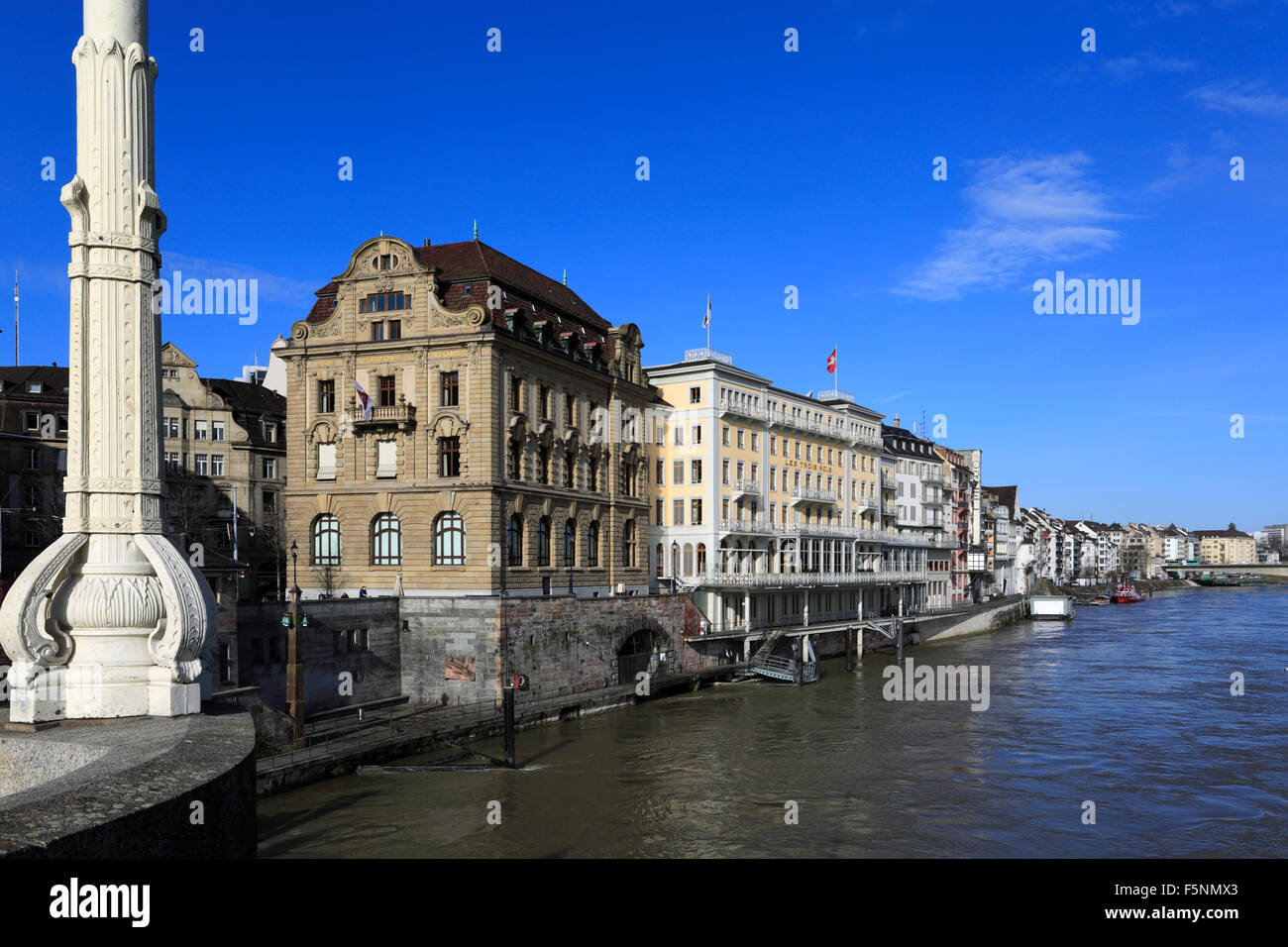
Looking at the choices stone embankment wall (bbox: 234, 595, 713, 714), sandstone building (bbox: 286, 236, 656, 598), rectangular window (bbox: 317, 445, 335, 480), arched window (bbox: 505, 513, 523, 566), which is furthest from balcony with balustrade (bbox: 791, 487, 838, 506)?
rectangular window (bbox: 317, 445, 335, 480)

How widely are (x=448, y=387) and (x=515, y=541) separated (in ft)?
26.2

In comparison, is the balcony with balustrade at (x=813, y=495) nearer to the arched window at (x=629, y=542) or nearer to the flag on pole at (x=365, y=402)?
the arched window at (x=629, y=542)

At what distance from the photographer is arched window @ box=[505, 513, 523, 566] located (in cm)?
5153

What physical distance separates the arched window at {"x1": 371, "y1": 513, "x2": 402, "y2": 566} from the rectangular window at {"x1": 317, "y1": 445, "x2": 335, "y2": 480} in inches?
128

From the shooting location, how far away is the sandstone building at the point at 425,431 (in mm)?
50062

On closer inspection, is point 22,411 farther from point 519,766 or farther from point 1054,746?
point 1054,746

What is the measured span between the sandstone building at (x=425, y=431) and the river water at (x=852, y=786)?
32.9ft

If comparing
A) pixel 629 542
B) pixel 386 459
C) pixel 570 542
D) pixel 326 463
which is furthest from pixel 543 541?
pixel 326 463

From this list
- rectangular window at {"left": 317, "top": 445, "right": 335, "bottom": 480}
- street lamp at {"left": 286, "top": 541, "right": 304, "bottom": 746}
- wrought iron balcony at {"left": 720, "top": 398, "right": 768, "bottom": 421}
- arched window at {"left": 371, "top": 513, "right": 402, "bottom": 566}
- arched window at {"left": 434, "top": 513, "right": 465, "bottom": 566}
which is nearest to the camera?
street lamp at {"left": 286, "top": 541, "right": 304, "bottom": 746}

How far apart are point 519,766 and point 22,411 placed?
1893 inches

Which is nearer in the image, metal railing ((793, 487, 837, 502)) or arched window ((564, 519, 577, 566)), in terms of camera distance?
arched window ((564, 519, 577, 566))

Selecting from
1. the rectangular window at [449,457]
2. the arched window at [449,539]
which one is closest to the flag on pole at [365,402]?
the rectangular window at [449,457]

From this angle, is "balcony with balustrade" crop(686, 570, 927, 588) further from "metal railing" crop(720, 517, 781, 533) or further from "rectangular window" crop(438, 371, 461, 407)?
"rectangular window" crop(438, 371, 461, 407)
